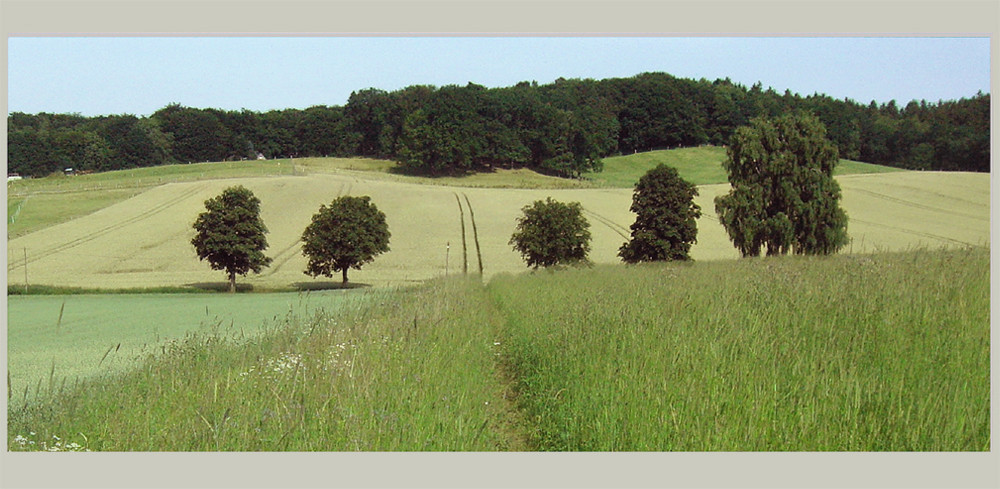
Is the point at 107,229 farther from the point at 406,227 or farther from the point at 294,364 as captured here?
the point at 294,364

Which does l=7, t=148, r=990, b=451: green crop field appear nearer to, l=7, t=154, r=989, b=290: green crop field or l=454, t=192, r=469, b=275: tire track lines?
l=7, t=154, r=989, b=290: green crop field

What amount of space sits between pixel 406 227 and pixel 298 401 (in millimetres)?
68687

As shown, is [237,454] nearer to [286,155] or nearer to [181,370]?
[181,370]

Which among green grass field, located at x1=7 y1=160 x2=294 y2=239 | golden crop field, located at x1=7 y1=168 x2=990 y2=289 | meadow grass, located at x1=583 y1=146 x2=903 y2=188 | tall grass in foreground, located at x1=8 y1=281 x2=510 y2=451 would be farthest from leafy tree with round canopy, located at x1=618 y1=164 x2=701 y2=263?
green grass field, located at x1=7 y1=160 x2=294 y2=239

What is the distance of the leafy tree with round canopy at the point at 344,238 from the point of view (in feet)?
185

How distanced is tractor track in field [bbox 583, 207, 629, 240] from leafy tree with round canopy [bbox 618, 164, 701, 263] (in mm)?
11657

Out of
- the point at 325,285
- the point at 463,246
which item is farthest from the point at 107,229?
the point at 463,246

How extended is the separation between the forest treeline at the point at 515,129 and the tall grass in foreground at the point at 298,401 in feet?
287

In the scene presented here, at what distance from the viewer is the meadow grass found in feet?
364

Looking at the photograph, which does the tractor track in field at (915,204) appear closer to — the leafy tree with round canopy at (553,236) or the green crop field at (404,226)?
the green crop field at (404,226)

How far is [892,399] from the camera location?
5.29 m

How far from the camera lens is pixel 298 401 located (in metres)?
6.68

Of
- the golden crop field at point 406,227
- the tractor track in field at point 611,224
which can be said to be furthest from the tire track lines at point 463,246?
the tractor track in field at point 611,224

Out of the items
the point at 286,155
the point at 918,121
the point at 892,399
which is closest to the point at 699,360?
the point at 892,399
